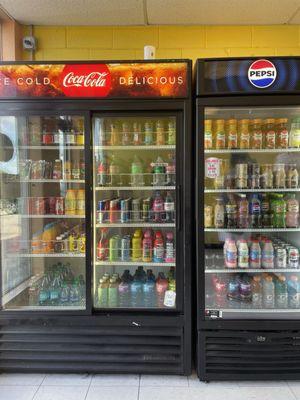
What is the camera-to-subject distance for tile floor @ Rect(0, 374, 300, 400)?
7.16ft

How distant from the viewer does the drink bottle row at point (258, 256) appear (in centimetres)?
246

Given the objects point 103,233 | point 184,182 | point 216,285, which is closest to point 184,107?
point 184,182

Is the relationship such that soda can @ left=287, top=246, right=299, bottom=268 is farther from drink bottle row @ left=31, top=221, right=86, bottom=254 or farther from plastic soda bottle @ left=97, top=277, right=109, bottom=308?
drink bottle row @ left=31, top=221, right=86, bottom=254

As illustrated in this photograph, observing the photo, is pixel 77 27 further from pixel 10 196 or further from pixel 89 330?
pixel 89 330

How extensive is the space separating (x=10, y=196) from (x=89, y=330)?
4.27ft

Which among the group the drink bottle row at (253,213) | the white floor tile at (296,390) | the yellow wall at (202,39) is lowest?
the white floor tile at (296,390)

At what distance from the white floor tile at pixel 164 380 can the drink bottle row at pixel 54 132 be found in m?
1.93

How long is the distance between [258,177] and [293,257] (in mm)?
692

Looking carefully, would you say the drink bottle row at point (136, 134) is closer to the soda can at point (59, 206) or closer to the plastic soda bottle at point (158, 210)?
the plastic soda bottle at point (158, 210)

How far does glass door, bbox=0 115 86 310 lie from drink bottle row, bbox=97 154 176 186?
201 mm

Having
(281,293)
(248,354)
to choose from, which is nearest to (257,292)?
(281,293)

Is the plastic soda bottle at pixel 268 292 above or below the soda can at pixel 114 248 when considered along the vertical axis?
below

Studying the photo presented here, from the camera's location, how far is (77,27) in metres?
3.09

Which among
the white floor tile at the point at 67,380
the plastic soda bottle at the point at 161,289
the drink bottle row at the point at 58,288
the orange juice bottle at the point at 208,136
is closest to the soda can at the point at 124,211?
the plastic soda bottle at the point at 161,289
